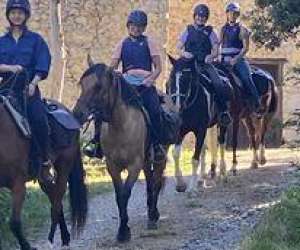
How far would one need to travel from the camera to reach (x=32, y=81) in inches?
388

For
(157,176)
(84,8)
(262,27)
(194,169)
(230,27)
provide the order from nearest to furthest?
1. (157,176)
2. (262,27)
3. (194,169)
4. (230,27)
5. (84,8)

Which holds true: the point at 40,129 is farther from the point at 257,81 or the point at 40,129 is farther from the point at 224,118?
the point at 257,81

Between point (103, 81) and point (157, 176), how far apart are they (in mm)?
1979

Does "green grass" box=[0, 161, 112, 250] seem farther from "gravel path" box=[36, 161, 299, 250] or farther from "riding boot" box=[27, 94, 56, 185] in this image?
"riding boot" box=[27, 94, 56, 185]

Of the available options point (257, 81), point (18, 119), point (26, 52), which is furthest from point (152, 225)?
point (257, 81)

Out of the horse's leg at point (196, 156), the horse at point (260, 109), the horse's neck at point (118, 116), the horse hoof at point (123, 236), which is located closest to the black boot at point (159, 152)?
the horse's neck at point (118, 116)

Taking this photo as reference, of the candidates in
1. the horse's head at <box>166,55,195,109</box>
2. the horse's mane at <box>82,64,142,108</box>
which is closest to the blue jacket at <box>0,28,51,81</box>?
the horse's mane at <box>82,64,142,108</box>

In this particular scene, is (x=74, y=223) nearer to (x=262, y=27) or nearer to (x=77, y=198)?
(x=77, y=198)

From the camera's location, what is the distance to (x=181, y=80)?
44.6 feet

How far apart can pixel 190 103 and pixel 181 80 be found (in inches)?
15.7

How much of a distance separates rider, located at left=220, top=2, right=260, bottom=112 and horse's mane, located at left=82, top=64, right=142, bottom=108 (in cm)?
542

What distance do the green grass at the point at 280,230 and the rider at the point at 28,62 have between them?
2326 millimetres

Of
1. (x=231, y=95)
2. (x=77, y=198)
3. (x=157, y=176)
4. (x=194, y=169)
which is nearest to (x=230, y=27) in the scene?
(x=231, y=95)

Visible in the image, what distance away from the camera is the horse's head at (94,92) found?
10016 mm
